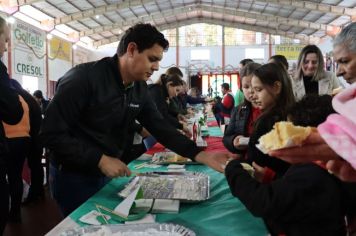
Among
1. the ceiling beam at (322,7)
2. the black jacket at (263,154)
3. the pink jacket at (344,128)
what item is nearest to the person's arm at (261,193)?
the black jacket at (263,154)

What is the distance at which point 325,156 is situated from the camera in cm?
46

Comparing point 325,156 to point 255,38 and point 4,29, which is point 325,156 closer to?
point 4,29

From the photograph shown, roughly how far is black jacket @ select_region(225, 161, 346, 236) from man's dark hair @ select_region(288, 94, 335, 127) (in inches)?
4.4

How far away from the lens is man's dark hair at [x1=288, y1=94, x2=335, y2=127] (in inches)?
36.9

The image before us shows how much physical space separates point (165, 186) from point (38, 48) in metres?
10.8

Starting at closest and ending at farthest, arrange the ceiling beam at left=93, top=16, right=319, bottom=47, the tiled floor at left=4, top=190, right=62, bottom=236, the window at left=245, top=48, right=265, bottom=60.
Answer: the tiled floor at left=4, top=190, right=62, bottom=236, the ceiling beam at left=93, top=16, right=319, bottom=47, the window at left=245, top=48, right=265, bottom=60

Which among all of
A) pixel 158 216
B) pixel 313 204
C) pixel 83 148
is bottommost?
pixel 158 216

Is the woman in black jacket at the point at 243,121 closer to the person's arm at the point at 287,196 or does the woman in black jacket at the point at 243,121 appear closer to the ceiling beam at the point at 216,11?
the person's arm at the point at 287,196

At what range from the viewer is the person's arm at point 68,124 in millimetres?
1358

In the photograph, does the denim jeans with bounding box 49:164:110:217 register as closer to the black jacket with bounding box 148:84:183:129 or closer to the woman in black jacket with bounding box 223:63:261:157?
the woman in black jacket with bounding box 223:63:261:157

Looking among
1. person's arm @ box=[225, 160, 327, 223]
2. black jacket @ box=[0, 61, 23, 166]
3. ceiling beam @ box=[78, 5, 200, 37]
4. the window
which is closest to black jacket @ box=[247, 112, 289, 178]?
person's arm @ box=[225, 160, 327, 223]

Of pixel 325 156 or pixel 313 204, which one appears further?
pixel 313 204

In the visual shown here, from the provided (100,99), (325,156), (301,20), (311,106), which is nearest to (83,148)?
(100,99)

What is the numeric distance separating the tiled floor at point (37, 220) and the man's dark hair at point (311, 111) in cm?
238
